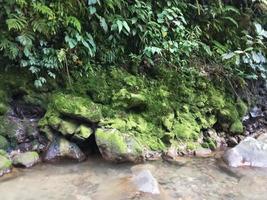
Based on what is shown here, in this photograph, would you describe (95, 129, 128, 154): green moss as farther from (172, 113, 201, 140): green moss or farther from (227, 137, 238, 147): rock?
(227, 137, 238, 147): rock

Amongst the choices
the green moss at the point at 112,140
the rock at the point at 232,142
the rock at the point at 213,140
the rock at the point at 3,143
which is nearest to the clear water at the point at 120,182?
the green moss at the point at 112,140

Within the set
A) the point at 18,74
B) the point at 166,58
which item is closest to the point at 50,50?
the point at 18,74

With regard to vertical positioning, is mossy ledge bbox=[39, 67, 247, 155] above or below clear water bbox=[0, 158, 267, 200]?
above

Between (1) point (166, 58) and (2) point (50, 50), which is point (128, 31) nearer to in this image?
(1) point (166, 58)

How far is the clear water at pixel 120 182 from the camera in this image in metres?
3.66

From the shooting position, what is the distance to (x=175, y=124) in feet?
17.1

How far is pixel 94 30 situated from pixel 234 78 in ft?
8.40

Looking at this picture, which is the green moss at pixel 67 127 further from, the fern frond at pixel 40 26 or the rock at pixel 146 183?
the fern frond at pixel 40 26

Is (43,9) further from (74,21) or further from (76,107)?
(76,107)

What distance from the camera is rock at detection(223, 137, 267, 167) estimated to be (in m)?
4.70

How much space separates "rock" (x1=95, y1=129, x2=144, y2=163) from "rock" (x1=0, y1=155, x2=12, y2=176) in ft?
3.48

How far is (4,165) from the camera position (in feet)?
13.2

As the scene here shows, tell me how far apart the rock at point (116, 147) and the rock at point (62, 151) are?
29 centimetres

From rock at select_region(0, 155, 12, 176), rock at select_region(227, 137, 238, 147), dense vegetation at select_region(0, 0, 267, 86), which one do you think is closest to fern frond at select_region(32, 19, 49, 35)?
dense vegetation at select_region(0, 0, 267, 86)
